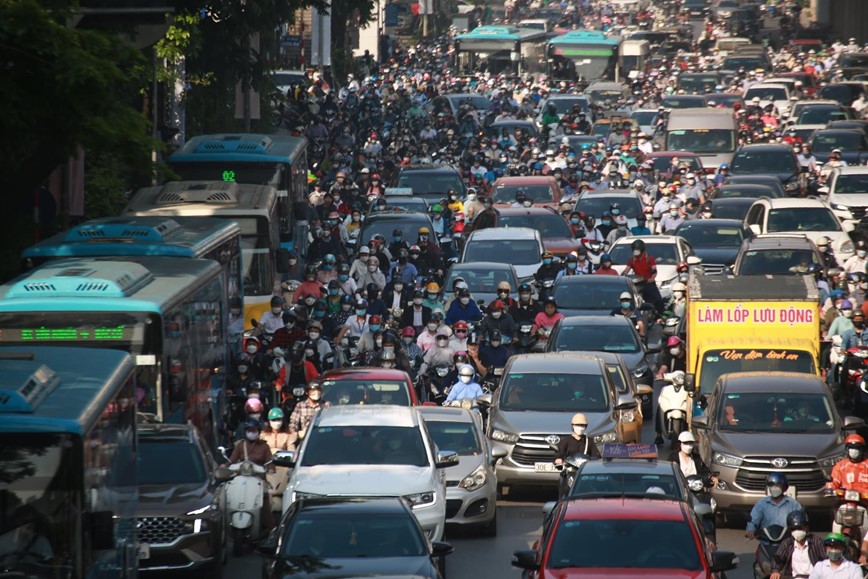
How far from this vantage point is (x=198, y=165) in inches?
1328

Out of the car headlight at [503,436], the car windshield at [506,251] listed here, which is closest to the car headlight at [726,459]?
the car headlight at [503,436]

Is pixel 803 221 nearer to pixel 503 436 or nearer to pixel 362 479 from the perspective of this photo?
pixel 503 436

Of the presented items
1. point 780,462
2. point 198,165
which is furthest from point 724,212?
point 780,462

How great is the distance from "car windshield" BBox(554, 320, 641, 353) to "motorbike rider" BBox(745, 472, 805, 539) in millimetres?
9188

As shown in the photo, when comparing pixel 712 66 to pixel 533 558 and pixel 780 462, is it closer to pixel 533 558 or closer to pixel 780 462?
pixel 780 462

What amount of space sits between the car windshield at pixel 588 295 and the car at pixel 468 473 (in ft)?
31.3

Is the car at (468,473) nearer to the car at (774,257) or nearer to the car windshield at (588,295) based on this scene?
the car windshield at (588,295)

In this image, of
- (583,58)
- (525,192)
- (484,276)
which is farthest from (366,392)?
(583,58)

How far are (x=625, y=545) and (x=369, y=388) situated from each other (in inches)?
337

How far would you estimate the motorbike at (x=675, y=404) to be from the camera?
24.3 metres

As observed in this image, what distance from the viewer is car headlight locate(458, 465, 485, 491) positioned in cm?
2052

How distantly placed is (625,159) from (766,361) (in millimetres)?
25676

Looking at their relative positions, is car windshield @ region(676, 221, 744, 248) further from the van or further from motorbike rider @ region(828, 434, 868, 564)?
motorbike rider @ region(828, 434, 868, 564)

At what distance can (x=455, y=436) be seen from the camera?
21422 mm
